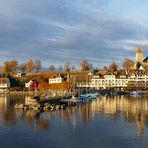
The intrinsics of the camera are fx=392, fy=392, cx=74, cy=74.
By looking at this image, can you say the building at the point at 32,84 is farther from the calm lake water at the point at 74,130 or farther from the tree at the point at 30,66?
the calm lake water at the point at 74,130

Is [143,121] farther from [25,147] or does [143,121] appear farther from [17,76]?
[17,76]

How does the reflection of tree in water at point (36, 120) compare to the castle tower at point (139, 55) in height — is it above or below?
below

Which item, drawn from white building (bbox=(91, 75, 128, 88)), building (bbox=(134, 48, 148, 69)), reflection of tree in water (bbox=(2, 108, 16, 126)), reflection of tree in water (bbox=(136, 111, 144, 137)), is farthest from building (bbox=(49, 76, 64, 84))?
reflection of tree in water (bbox=(136, 111, 144, 137))

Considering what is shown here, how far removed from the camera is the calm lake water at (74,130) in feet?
47.7

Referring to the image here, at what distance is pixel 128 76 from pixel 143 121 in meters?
38.1

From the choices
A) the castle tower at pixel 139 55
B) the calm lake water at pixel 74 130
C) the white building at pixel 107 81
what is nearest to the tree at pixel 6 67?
the white building at pixel 107 81

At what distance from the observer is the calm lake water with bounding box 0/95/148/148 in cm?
1454

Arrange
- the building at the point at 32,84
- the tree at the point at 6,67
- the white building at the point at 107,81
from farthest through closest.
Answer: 1. the tree at the point at 6,67
2. the white building at the point at 107,81
3. the building at the point at 32,84

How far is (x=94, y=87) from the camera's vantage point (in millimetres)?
57594

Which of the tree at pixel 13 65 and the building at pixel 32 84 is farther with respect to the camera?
the tree at pixel 13 65

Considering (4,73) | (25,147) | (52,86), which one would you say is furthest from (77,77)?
(25,147)

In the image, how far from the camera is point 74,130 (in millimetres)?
17391

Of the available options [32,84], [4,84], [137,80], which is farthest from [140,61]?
[4,84]

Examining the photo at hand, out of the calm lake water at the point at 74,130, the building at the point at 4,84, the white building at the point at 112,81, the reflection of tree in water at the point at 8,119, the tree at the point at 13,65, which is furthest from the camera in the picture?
the tree at the point at 13,65
